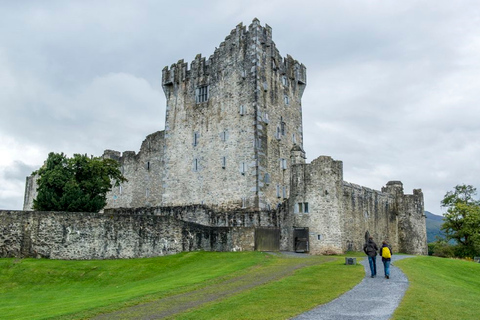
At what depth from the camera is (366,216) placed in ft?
151

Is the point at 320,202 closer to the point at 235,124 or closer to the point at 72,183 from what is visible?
the point at 235,124

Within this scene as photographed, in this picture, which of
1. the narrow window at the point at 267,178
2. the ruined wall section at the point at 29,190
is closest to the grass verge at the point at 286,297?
the narrow window at the point at 267,178

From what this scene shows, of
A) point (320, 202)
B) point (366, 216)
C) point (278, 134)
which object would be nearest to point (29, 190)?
point (278, 134)

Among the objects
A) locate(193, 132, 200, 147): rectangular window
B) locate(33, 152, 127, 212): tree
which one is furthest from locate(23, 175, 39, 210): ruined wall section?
locate(193, 132, 200, 147): rectangular window

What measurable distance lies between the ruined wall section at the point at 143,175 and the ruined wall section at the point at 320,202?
18623 millimetres

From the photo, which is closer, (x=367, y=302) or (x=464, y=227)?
(x=367, y=302)

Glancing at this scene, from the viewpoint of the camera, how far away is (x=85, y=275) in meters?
29.8

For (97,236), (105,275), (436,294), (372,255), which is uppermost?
(97,236)

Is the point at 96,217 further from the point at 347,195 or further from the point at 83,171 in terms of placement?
the point at 347,195

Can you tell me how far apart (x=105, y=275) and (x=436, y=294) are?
18.8 metres

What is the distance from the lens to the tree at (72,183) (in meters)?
Answer: 40.4

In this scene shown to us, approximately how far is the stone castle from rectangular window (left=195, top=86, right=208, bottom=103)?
0.11 m

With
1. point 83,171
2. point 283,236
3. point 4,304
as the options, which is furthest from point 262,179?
point 4,304

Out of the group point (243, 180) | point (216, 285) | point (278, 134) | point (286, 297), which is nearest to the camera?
point (286, 297)
